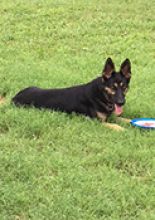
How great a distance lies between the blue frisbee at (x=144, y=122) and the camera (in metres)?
6.42

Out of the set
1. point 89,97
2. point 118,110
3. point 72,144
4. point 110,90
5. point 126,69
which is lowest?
point 72,144

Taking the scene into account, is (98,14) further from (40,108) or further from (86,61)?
(40,108)

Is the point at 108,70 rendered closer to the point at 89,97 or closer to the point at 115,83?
the point at 115,83

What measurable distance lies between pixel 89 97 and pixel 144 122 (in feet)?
2.45

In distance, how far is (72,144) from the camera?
5.93m

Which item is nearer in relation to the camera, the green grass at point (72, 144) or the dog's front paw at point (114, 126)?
the green grass at point (72, 144)

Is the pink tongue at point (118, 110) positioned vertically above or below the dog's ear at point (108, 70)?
below

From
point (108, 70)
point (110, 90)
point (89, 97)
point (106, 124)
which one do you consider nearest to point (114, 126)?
point (106, 124)

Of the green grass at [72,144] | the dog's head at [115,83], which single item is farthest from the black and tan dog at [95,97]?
the green grass at [72,144]

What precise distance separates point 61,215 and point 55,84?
12.9 ft

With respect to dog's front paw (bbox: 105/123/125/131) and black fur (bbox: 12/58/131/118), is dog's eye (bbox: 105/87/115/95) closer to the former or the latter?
black fur (bbox: 12/58/131/118)

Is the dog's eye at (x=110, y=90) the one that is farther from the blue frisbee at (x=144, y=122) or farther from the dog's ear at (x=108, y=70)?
the blue frisbee at (x=144, y=122)

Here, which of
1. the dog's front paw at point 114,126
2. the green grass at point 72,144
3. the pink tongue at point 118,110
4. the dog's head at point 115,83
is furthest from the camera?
the pink tongue at point 118,110

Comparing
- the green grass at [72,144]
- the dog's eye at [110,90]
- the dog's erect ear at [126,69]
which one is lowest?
the green grass at [72,144]
